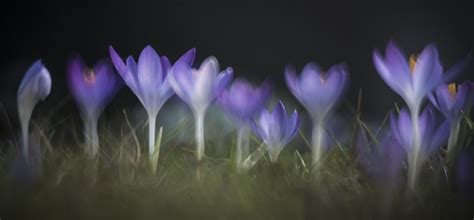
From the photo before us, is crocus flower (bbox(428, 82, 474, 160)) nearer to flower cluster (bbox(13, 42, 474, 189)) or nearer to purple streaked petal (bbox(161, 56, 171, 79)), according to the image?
flower cluster (bbox(13, 42, 474, 189))

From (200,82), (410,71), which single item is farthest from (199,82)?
(410,71)

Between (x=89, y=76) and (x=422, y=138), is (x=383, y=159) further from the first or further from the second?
(x=89, y=76)

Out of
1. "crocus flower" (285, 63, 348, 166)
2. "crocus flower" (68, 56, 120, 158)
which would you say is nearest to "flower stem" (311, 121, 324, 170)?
"crocus flower" (285, 63, 348, 166)

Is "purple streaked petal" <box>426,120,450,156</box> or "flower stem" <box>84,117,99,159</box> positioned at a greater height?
"flower stem" <box>84,117,99,159</box>

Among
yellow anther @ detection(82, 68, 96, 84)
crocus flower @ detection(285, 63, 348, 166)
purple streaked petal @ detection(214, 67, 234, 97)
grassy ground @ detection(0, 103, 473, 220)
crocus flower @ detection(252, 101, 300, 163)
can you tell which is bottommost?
grassy ground @ detection(0, 103, 473, 220)

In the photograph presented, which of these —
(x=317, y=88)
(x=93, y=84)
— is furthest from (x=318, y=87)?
(x=93, y=84)

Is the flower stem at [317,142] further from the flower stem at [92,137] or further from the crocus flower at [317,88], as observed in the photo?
the flower stem at [92,137]

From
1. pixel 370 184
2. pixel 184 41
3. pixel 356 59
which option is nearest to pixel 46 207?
pixel 370 184
